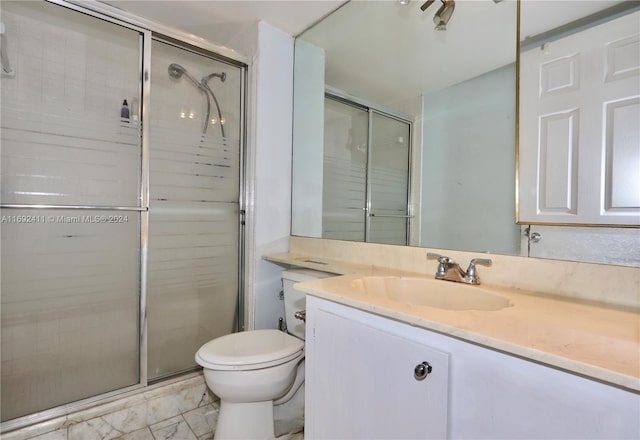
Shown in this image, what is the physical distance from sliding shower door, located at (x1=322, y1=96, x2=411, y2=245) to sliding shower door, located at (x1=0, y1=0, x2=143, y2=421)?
1079mm

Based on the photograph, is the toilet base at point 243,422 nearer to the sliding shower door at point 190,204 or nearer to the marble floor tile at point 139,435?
the marble floor tile at point 139,435

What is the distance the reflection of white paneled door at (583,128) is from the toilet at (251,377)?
969 mm

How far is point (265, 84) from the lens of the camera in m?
1.94

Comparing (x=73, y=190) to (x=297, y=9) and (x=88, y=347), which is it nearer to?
(x=88, y=347)

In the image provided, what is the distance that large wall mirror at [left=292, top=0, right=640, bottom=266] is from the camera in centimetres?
110

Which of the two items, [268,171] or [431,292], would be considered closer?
[431,292]

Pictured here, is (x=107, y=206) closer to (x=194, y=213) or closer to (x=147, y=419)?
(x=194, y=213)

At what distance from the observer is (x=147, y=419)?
1.59 meters

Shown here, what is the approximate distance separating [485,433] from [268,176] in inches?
63.7

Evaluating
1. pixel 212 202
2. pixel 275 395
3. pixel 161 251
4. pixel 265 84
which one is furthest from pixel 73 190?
pixel 275 395

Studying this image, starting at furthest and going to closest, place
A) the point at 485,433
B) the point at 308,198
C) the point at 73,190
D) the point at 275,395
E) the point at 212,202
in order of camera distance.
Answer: the point at 308,198
the point at 212,202
the point at 73,190
the point at 275,395
the point at 485,433

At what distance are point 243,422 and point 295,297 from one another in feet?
1.92

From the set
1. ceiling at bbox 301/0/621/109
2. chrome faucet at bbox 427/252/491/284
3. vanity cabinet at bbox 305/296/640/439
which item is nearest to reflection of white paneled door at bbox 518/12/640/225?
ceiling at bbox 301/0/621/109

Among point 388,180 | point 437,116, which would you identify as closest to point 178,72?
point 388,180
